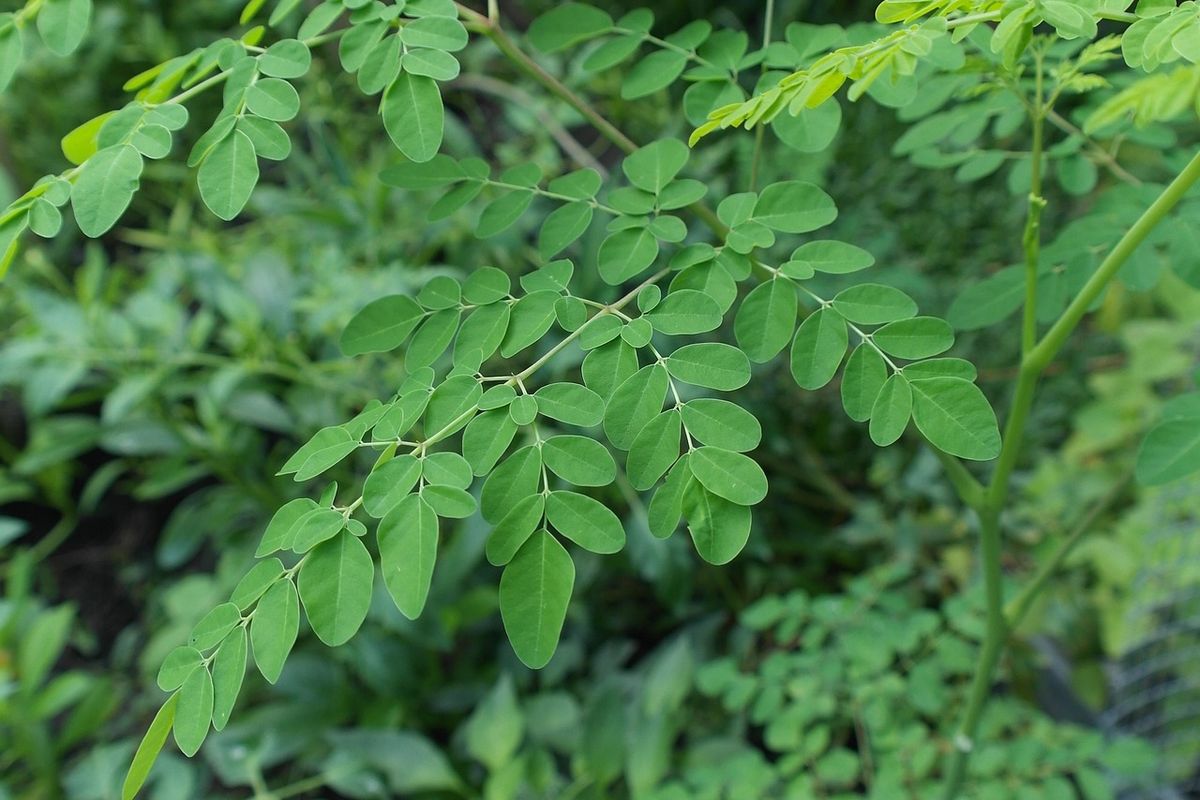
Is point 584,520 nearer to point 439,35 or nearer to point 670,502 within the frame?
point 670,502

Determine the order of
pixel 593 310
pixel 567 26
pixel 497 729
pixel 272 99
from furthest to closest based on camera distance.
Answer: pixel 497 729, pixel 567 26, pixel 593 310, pixel 272 99

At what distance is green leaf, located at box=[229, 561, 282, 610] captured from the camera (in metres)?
0.61

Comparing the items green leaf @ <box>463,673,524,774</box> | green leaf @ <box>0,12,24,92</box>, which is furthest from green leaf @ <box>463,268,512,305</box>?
green leaf @ <box>463,673,524,774</box>

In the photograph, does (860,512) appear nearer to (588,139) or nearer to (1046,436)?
(1046,436)

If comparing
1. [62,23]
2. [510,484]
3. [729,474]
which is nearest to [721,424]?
[729,474]

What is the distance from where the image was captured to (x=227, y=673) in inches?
23.1

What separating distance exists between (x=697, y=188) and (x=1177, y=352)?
1.39 meters

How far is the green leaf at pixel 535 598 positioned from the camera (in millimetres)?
590

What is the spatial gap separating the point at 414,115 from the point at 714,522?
372 mm

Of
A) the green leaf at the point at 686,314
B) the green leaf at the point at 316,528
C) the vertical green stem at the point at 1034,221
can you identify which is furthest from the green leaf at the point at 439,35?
the vertical green stem at the point at 1034,221

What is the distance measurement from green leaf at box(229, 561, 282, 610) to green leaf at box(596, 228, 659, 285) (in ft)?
1.08

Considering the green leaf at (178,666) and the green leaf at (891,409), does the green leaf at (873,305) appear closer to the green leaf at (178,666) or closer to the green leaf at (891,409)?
the green leaf at (891,409)

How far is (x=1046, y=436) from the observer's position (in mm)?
1956

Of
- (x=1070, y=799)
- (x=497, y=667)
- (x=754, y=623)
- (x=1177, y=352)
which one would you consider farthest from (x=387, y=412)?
(x=1177, y=352)
